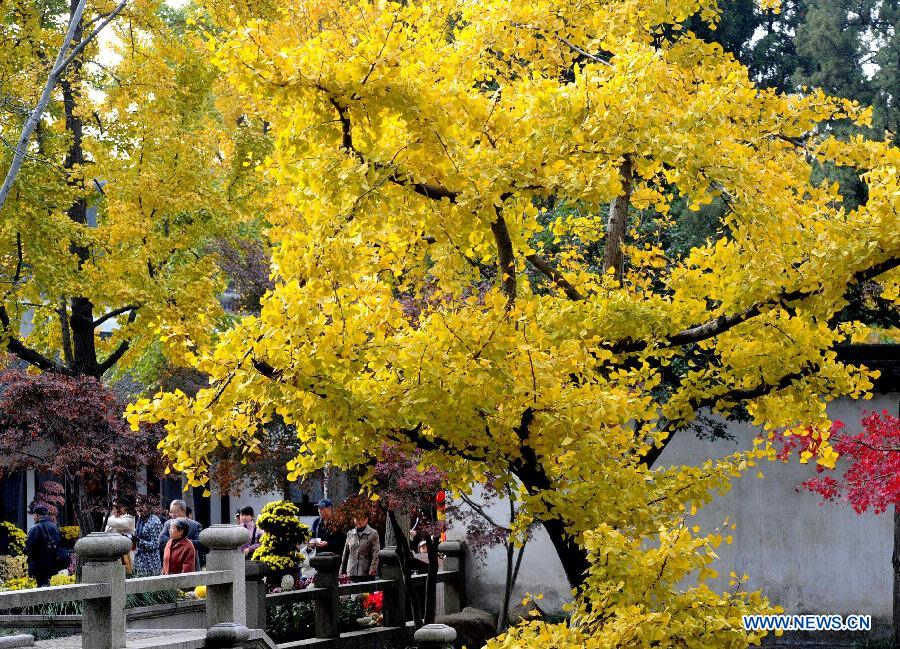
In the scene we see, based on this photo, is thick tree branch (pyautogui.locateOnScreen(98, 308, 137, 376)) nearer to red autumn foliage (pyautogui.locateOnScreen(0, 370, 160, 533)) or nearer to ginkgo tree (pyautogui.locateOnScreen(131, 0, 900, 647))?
red autumn foliage (pyautogui.locateOnScreen(0, 370, 160, 533))

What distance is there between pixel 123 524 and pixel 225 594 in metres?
3.27

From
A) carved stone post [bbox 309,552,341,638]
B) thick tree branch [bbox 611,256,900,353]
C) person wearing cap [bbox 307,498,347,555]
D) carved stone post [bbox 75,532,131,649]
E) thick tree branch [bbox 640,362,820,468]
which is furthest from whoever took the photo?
person wearing cap [bbox 307,498,347,555]

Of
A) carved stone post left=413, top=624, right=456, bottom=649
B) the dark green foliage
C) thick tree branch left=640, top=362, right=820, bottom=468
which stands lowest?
the dark green foliage

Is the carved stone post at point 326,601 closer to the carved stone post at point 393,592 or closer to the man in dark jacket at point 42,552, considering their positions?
the carved stone post at point 393,592

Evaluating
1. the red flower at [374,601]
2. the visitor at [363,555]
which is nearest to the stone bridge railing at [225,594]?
the red flower at [374,601]

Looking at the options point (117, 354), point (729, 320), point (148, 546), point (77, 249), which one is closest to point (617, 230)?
point (729, 320)

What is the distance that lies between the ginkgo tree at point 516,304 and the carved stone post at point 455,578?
33.2 feet

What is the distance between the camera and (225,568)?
1131 cm

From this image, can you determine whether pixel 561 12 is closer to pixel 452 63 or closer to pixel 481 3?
pixel 481 3

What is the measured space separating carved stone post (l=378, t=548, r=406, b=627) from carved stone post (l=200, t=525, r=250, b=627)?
548cm

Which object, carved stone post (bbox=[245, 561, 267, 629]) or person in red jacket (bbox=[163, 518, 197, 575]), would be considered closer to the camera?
person in red jacket (bbox=[163, 518, 197, 575])

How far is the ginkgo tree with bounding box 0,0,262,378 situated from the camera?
16.2 metres

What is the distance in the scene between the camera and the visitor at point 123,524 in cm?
1405

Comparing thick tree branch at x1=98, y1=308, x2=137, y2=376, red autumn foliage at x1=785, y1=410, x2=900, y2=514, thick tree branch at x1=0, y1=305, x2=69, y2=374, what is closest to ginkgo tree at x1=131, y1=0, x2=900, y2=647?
red autumn foliage at x1=785, y1=410, x2=900, y2=514
